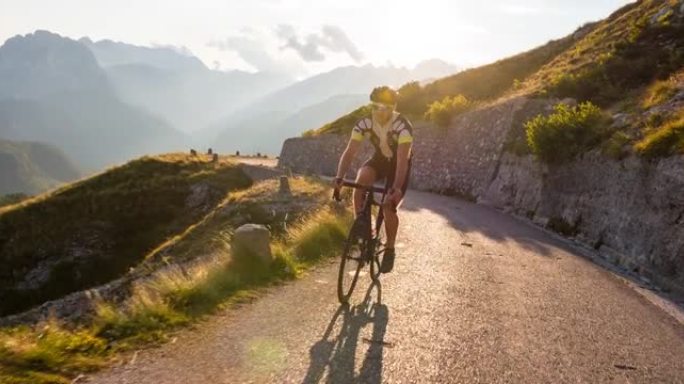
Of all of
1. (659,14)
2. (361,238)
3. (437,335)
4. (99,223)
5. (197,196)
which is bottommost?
(99,223)

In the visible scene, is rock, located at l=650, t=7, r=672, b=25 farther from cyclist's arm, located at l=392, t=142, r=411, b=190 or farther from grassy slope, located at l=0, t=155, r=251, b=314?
grassy slope, located at l=0, t=155, r=251, b=314

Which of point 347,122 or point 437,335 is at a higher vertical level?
point 347,122

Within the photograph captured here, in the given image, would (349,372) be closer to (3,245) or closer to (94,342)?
(94,342)

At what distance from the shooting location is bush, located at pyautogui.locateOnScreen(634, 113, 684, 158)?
12891mm

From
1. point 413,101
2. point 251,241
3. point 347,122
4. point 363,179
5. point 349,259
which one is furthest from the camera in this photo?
point 347,122

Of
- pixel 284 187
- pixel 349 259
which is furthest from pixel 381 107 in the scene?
pixel 284 187

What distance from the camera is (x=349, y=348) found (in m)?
6.21

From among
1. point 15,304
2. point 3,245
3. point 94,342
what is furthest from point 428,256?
point 3,245

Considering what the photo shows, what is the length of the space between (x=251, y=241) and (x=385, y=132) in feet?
10.9

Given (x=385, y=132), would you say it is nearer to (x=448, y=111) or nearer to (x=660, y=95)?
(x=660, y=95)

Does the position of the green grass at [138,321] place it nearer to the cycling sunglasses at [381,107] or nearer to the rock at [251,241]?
the rock at [251,241]

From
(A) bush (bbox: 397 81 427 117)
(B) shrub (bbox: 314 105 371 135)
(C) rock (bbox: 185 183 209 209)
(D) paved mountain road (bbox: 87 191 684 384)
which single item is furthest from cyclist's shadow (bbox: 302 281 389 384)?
(B) shrub (bbox: 314 105 371 135)

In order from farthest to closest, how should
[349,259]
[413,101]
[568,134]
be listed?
1. [413,101]
2. [568,134]
3. [349,259]

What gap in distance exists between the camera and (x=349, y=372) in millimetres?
5520
